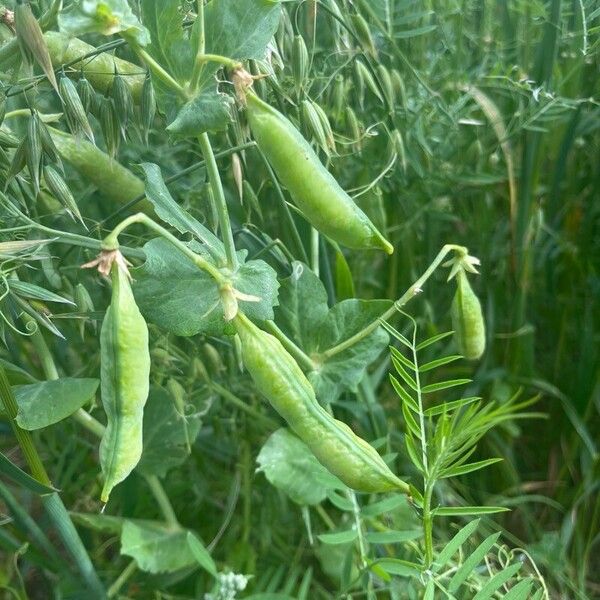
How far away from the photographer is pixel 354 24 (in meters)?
0.75

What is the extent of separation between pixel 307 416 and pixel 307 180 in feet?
0.56

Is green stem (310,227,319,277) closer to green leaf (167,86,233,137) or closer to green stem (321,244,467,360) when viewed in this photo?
green stem (321,244,467,360)

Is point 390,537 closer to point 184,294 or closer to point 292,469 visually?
point 292,469

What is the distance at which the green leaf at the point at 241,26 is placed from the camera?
0.55 metres

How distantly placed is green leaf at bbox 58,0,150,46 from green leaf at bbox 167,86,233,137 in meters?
0.06

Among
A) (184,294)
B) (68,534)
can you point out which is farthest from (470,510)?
(68,534)

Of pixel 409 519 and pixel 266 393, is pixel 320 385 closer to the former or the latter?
pixel 266 393

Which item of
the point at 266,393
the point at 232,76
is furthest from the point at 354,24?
the point at 266,393

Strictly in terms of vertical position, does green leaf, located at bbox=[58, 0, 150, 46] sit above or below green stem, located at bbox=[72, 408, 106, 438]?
above

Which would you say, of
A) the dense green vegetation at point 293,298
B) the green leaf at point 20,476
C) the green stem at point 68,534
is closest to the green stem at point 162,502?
the dense green vegetation at point 293,298

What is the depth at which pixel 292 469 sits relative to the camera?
2.58 ft

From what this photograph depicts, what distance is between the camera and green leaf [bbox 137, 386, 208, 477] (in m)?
0.84

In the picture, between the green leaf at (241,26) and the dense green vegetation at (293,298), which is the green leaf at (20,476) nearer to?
the dense green vegetation at (293,298)

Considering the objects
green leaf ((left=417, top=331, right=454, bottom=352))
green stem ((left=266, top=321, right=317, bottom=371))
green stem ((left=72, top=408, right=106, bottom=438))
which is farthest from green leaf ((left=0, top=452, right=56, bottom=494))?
green leaf ((left=417, top=331, right=454, bottom=352))
